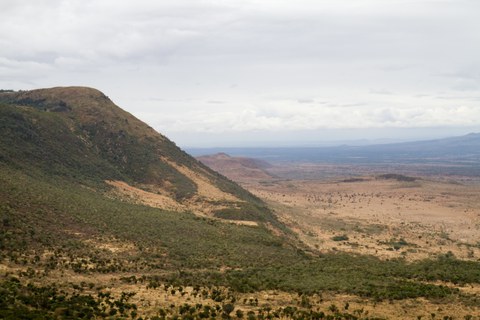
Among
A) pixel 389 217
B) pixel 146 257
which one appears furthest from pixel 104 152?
pixel 389 217

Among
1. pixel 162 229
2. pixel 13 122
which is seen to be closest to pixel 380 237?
pixel 162 229

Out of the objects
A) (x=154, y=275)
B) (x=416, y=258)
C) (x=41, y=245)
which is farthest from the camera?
(x=416, y=258)

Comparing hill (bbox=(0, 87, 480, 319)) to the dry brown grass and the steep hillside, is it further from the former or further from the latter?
the dry brown grass

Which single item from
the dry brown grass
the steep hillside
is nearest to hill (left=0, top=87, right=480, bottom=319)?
the steep hillside

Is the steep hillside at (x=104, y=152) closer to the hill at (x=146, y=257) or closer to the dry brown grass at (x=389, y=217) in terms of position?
the hill at (x=146, y=257)

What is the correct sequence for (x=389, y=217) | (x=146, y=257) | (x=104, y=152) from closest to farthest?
(x=146, y=257), (x=104, y=152), (x=389, y=217)

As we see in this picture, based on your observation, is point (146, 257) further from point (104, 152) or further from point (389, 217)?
point (389, 217)

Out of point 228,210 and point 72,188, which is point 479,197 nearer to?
point 228,210

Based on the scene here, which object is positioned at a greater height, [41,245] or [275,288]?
[41,245]

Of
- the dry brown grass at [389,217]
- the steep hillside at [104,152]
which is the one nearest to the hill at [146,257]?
the steep hillside at [104,152]
